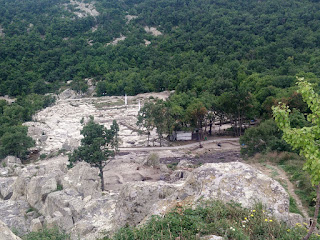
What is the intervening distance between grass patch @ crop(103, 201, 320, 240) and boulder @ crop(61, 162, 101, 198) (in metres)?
9.10

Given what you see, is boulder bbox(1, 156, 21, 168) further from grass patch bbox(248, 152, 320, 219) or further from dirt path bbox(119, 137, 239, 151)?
grass patch bbox(248, 152, 320, 219)

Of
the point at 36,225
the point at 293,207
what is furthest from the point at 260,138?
the point at 36,225

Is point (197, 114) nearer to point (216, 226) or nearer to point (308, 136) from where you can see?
point (216, 226)

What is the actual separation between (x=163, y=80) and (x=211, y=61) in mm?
13399

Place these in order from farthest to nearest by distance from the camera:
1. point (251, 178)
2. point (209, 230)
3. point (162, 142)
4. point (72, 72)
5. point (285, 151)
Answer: point (72, 72)
point (162, 142)
point (285, 151)
point (251, 178)
point (209, 230)

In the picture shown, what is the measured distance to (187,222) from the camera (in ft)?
24.1

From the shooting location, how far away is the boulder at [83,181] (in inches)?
645

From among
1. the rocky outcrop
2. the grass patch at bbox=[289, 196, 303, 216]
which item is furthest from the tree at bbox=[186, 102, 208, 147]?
the grass patch at bbox=[289, 196, 303, 216]

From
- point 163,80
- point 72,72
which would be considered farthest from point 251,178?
point 72,72

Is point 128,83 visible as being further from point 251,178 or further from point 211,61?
point 251,178

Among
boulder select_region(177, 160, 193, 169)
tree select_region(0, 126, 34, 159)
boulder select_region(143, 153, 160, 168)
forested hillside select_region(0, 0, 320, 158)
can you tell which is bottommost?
boulder select_region(177, 160, 193, 169)

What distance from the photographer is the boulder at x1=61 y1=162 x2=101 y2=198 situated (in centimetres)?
1638

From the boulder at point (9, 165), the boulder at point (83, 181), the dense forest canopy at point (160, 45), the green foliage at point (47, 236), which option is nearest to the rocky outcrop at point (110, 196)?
the boulder at point (83, 181)

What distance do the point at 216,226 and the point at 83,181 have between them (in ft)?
37.1
